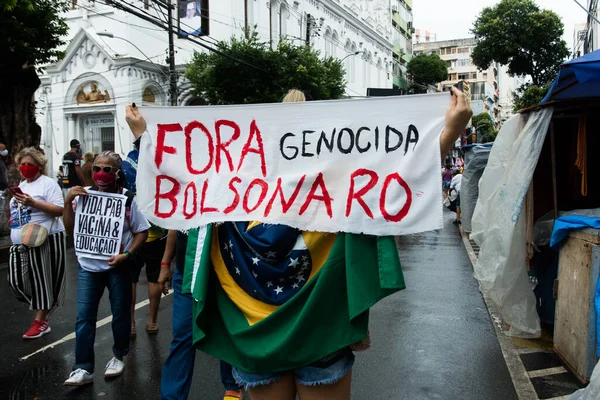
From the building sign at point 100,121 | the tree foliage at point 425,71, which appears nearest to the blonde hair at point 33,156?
the building sign at point 100,121

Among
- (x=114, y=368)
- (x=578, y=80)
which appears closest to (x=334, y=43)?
(x=578, y=80)

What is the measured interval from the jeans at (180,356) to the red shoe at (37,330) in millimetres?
2703

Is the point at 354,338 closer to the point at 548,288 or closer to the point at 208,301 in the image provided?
the point at 208,301

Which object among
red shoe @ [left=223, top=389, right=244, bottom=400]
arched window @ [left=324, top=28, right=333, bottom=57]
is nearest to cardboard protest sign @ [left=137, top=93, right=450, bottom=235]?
red shoe @ [left=223, top=389, right=244, bottom=400]

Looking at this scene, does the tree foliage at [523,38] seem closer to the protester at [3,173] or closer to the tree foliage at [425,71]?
the tree foliage at [425,71]

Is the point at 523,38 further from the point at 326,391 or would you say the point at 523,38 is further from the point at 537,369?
the point at 326,391

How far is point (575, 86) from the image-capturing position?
5301mm

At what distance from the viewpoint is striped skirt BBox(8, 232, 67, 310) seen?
16.9 feet

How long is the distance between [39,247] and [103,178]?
1.48 m

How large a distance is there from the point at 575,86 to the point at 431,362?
2.94 m

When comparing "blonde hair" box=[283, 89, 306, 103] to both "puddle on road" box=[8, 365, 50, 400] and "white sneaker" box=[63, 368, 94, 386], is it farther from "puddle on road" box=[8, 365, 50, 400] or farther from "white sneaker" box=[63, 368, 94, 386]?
"puddle on road" box=[8, 365, 50, 400]

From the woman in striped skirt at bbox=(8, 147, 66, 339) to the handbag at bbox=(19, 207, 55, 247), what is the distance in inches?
3.1

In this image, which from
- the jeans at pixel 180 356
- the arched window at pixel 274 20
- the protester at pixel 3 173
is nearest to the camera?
the jeans at pixel 180 356

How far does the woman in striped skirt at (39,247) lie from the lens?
5129mm
